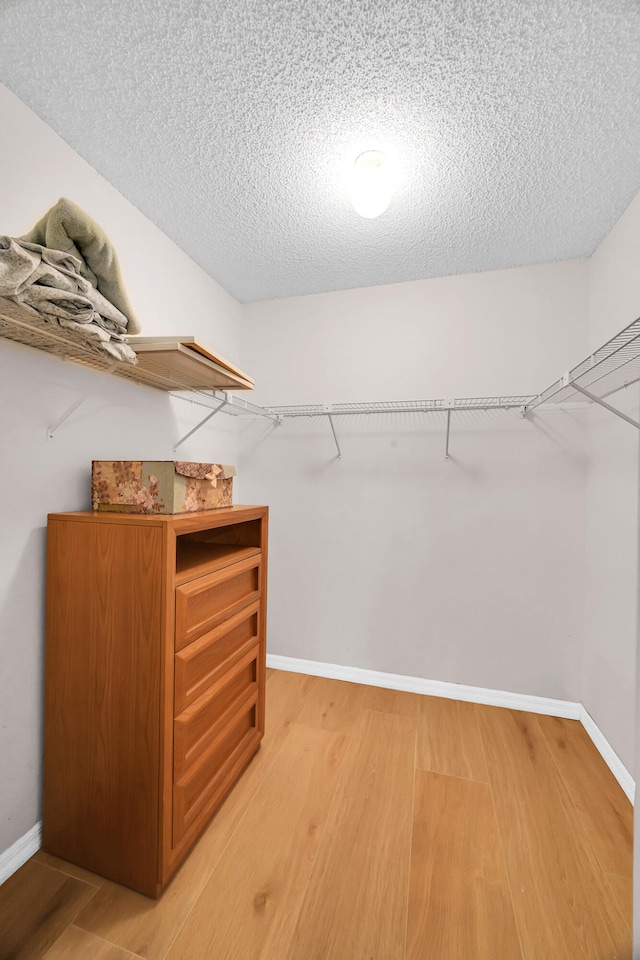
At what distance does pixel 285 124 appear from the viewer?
3.94 feet

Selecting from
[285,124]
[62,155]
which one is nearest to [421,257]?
[285,124]

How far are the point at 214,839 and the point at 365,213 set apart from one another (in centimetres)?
217

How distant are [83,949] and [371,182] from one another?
7.66 ft

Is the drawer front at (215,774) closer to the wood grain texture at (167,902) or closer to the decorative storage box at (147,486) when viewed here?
the wood grain texture at (167,902)

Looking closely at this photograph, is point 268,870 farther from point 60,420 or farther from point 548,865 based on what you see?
point 60,420

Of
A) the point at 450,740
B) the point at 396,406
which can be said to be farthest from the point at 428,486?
the point at 450,740

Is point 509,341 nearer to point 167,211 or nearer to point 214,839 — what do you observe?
point 167,211

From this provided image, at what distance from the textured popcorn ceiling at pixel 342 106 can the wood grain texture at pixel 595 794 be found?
7.45 feet

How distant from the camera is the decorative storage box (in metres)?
1.20

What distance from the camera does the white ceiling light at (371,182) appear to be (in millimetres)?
1293

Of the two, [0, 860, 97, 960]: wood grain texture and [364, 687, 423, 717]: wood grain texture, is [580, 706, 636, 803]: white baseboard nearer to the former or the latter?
[364, 687, 423, 717]: wood grain texture

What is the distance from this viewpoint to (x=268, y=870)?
3.68 feet

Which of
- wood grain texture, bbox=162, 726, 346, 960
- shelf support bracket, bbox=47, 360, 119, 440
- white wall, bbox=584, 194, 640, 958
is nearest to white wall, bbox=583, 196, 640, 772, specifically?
white wall, bbox=584, 194, 640, 958

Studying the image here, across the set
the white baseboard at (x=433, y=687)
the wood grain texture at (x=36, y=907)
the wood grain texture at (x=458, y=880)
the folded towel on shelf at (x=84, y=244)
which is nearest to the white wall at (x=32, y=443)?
the wood grain texture at (x=36, y=907)
